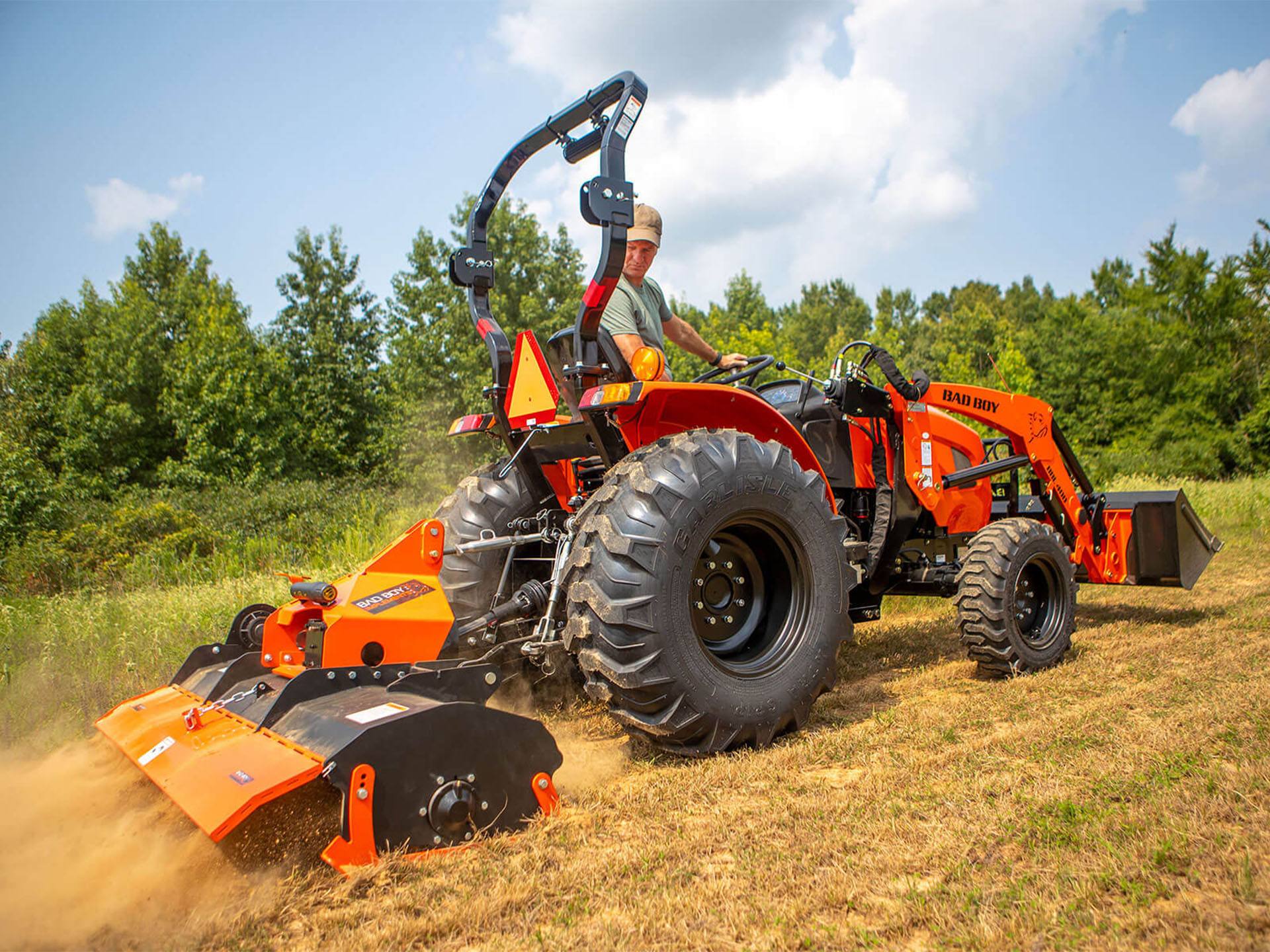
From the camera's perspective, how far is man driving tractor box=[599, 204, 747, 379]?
4590mm

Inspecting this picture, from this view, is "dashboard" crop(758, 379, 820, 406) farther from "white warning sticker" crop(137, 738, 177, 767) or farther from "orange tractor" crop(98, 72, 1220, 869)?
"white warning sticker" crop(137, 738, 177, 767)

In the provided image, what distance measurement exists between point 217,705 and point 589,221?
2446 millimetres

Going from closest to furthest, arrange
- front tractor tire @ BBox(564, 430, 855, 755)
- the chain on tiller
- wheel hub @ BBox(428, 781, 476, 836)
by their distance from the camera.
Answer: wheel hub @ BBox(428, 781, 476, 836) < the chain on tiller < front tractor tire @ BBox(564, 430, 855, 755)

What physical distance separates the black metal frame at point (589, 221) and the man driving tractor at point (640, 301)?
50 centimetres

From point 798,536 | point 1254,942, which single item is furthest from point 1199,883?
point 798,536

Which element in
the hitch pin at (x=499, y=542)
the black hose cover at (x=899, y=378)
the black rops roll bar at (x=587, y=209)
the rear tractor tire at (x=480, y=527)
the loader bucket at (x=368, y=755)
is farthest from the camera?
the black hose cover at (x=899, y=378)

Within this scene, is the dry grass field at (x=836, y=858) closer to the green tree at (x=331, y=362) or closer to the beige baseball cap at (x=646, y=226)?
the beige baseball cap at (x=646, y=226)

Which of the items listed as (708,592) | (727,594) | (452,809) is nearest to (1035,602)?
(727,594)

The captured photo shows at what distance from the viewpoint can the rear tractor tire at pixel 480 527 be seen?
451 cm

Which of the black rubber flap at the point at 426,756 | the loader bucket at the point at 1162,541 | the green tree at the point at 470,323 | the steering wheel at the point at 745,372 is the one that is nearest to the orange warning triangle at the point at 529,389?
the steering wheel at the point at 745,372

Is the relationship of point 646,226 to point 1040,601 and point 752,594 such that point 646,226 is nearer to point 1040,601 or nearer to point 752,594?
point 752,594

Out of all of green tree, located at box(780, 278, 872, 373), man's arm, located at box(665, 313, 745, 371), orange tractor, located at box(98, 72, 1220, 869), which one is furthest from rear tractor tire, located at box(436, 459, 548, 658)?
green tree, located at box(780, 278, 872, 373)

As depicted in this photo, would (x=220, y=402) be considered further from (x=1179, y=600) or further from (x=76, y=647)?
(x=1179, y=600)

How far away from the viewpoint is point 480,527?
4570 mm
